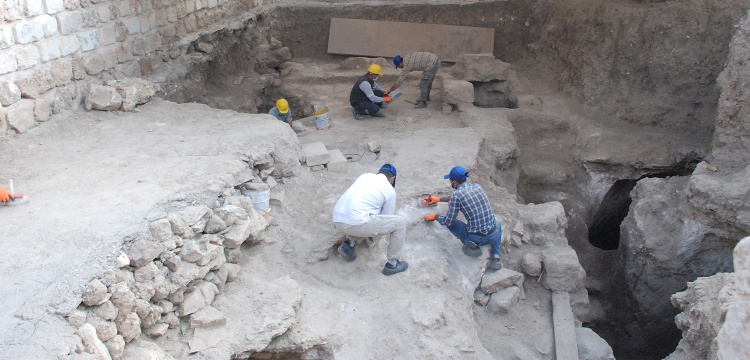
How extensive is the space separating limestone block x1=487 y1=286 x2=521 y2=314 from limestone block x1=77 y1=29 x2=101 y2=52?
587 cm

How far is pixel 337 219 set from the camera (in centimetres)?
611

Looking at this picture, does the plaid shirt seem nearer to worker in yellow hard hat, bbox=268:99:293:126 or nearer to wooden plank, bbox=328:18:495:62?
worker in yellow hard hat, bbox=268:99:293:126

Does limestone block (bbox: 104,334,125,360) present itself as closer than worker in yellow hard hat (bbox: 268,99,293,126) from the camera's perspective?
Yes

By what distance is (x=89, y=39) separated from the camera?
26.2ft

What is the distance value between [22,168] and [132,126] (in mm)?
1535

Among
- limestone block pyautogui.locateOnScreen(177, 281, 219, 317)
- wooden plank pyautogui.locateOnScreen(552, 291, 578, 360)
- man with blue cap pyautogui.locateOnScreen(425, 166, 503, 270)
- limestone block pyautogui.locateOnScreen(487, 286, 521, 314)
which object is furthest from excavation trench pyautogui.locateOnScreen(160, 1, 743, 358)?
limestone block pyautogui.locateOnScreen(177, 281, 219, 317)

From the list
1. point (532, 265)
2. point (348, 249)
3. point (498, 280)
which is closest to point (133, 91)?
point (348, 249)

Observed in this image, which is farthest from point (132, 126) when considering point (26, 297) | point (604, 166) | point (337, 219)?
point (604, 166)

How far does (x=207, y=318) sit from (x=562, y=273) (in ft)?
13.2

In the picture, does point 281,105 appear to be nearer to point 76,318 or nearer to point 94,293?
point 94,293

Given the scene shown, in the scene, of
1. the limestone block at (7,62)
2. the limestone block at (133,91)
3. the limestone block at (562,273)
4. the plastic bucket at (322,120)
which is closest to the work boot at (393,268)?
the limestone block at (562,273)

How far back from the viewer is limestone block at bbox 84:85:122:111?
7.93 m

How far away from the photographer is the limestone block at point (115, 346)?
4434 millimetres

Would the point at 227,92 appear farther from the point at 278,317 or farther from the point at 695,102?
the point at 695,102
